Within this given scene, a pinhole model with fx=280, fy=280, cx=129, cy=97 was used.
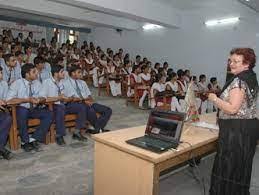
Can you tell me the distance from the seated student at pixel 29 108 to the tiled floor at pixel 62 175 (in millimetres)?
168

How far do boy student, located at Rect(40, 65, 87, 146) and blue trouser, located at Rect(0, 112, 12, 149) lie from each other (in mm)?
650

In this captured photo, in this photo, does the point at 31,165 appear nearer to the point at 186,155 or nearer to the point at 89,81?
the point at 186,155

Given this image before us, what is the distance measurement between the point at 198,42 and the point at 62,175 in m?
6.58

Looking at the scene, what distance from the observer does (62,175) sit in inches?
113

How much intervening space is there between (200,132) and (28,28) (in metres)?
10.00

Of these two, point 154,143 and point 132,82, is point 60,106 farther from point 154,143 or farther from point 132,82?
point 132,82

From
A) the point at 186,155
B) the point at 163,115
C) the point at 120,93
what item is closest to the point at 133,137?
the point at 163,115

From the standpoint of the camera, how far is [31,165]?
3.08m

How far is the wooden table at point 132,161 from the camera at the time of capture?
1.87 m

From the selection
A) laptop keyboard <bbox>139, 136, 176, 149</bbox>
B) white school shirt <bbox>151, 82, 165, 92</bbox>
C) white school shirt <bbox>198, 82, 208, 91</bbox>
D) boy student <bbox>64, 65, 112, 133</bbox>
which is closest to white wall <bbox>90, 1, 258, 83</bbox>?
white school shirt <bbox>198, 82, 208, 91</bbox>

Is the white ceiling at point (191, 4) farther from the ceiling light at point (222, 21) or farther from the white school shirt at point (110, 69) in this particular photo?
the white school shirt at point (110, 69)

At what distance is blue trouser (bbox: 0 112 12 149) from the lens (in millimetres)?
3156

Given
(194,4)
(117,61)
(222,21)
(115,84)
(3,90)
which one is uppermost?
(194,4)

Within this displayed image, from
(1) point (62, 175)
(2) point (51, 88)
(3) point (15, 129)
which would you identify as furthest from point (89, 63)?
(1) point (62, 175)
